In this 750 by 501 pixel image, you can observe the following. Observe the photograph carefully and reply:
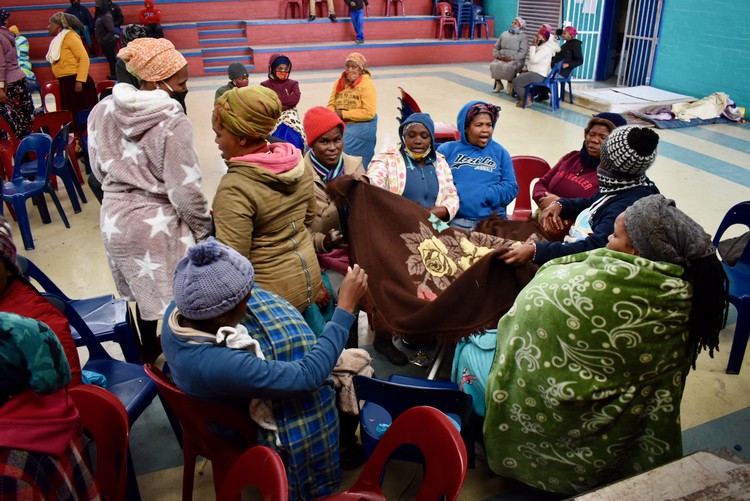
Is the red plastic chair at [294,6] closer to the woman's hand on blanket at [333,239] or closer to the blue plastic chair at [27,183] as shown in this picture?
the blue plastic chair at [27,183]

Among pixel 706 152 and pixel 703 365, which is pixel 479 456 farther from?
pixel 706 152

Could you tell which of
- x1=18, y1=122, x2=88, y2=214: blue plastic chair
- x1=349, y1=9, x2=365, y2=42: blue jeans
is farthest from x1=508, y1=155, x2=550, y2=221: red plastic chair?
x1=349, y1=9, x2=365, y2=42: blue jeans

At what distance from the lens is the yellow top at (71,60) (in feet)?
20.4

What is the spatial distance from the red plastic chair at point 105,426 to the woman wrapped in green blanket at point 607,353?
130 centimetres

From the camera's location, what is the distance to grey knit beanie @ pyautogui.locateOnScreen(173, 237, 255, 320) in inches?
59.1

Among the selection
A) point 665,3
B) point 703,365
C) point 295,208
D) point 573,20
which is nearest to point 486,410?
point 295,208

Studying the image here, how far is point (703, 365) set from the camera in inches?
122

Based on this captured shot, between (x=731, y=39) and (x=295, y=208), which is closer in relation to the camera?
(x=295, y=208)

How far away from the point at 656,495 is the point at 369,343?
1.90 metres

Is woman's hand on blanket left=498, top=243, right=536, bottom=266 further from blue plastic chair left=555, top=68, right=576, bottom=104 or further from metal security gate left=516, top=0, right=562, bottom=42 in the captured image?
metal security gate left=516, top=0, right=562, bottom=42

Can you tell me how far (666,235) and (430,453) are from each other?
1.01m

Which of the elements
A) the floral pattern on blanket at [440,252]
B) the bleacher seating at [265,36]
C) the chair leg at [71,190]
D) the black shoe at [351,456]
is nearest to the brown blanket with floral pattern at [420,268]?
the floral pattern on blanket at [440,252]

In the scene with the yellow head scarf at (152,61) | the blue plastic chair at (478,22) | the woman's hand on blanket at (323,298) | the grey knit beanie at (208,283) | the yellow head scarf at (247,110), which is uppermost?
the blue plastic chair at (478,22)

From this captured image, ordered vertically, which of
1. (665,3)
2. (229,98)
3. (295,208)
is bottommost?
(295,208)
